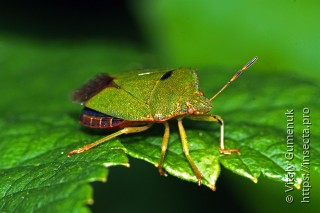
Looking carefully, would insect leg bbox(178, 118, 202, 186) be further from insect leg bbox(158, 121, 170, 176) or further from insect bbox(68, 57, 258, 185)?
insect leg bbox(158, 121, 170, 176)

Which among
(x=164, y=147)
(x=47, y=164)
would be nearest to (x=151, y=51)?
(x=164, y=147)

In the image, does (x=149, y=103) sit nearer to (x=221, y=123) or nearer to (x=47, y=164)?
(x=221, y=123)

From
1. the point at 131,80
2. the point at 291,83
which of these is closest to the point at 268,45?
the point at 291,83

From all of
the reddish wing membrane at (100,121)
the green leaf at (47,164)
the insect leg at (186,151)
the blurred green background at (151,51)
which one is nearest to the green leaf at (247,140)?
the insect leg at (186,151)

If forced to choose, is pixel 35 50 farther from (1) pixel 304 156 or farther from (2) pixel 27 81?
(1) pixel 304 156

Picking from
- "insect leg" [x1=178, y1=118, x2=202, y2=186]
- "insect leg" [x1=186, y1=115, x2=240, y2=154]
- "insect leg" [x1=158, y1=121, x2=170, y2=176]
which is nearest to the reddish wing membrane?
"insect leg" [x1=158, y1=121, x2=170, y2=176]
